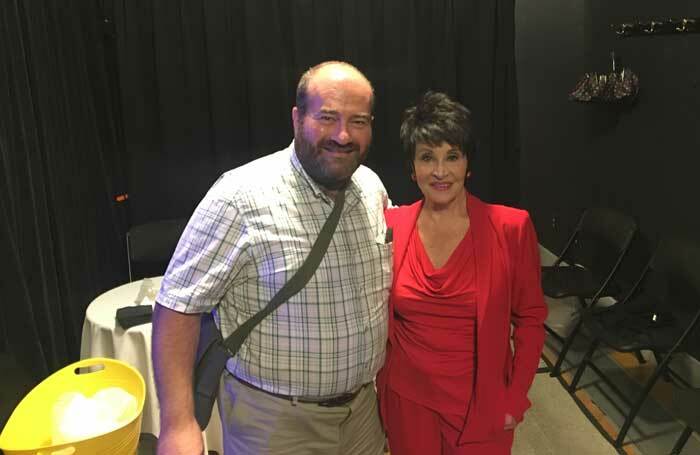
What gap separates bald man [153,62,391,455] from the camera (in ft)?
4.32

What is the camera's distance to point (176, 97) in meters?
3.61

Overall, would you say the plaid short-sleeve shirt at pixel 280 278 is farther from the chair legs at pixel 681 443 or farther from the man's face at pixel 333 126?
the chair legs at pixel 681 443

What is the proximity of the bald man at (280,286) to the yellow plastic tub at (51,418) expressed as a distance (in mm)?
499

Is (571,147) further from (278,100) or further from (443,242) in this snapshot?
(443,242)

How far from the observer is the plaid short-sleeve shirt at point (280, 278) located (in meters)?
1.31

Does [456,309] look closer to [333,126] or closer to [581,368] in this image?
[333,126]

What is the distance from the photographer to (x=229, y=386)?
1.48 metres

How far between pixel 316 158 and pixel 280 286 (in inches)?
13.3

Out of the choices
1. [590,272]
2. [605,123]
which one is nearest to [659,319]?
[590,272]

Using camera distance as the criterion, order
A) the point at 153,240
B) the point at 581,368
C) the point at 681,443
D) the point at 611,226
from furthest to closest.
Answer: the point at 611,226
the point at 153,240
the point at 581,368
the point at 681,443

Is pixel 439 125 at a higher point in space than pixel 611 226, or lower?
higher

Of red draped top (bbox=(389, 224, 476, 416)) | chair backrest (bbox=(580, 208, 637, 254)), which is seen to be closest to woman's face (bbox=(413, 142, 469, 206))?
red draped top (bbox=(389, 224, 476, 416))

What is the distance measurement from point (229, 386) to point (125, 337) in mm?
1039

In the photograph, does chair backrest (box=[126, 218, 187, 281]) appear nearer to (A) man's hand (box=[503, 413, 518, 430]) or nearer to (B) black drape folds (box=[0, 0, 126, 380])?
(B) black drape folds (box=[0, 0, 126, 380])
